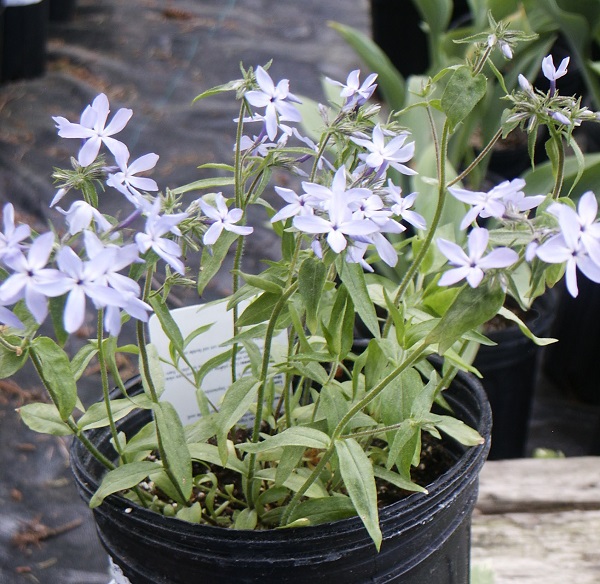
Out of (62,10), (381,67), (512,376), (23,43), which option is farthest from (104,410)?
(62,10)

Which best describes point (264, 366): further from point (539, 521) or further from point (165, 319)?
point (539, 521)

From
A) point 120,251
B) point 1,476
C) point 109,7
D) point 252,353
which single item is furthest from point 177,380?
point 109,7

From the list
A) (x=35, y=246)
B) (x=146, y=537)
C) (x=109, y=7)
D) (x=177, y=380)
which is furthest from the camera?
(x=109, y=7)

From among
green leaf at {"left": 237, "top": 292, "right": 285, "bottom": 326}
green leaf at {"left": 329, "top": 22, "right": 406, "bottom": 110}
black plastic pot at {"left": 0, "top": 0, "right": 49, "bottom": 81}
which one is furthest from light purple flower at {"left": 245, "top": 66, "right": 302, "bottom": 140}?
black plastic pot at {"left": 0, "top": 0, "right": 49, "bottom": 81}

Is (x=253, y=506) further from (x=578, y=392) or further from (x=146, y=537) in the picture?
(x=578, y=392)

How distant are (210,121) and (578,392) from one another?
3.87ft

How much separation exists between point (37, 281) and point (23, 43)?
2278mm

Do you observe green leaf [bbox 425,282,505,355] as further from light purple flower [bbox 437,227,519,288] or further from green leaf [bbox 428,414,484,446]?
green leaf [bbox 428,414,484,446]

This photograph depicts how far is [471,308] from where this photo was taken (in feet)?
1.55

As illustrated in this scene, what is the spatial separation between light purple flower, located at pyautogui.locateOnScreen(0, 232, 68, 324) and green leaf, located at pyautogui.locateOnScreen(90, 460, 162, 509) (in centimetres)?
21

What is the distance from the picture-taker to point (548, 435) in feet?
5.11

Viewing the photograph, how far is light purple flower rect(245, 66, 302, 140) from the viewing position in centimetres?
58

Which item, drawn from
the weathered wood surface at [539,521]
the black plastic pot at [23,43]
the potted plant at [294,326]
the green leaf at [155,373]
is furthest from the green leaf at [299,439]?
the black plastic pot at [23,43]

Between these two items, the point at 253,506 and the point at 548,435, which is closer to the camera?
the point at 253,506
